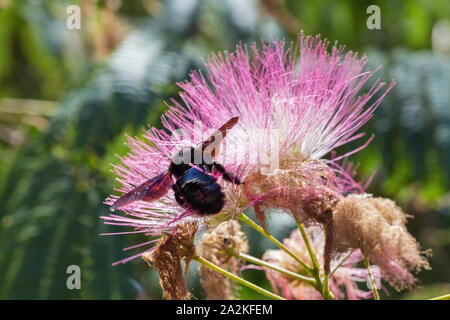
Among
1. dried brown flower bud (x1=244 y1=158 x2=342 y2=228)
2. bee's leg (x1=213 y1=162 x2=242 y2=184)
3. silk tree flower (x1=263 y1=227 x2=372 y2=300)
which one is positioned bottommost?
silk tree flower (x1=263 y1=227 x2=372 y2=300)

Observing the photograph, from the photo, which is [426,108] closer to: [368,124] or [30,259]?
[368,124]

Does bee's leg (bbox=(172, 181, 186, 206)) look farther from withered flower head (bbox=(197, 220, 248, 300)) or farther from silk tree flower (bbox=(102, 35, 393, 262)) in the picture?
withered flower head (bbox=(197, 220, 248, 300))

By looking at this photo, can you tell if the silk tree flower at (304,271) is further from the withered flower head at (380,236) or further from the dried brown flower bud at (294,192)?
the dried brown flower bud at (294,192)

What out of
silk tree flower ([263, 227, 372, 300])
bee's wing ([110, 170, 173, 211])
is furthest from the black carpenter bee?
silk tree flower ([263, 227, 372, 300])

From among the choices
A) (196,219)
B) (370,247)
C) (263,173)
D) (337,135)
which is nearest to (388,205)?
(370,247)

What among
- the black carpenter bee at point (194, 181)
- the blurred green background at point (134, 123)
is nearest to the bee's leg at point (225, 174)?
the black carpenter bee at point (194, 181)

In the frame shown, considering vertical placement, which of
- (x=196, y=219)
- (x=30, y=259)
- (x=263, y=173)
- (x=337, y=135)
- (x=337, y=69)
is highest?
(x=337, y=69)

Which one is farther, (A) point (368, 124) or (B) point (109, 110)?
(A) point (368, 124)
